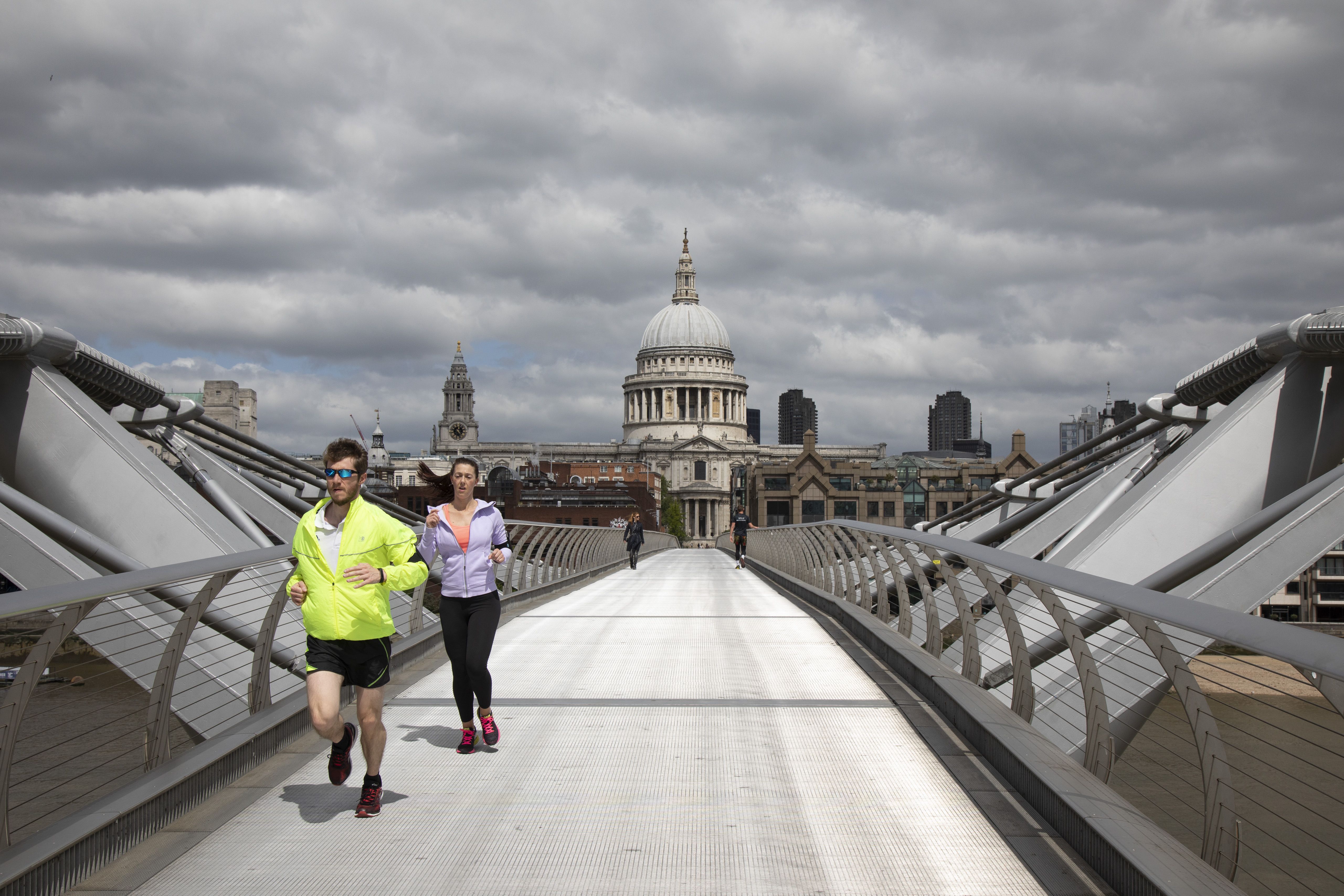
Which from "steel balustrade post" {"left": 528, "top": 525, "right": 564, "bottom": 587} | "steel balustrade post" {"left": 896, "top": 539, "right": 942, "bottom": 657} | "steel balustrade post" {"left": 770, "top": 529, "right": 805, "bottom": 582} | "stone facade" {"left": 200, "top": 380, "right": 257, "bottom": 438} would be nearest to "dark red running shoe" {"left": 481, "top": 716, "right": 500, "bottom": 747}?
"steel balustrade post" {"left": 896, "top": 539, "right": 942, "bottom": 657}

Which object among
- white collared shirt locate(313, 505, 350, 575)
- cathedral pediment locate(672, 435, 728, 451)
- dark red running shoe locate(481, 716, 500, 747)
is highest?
cathedral pediment locate(672, 435, 728, 451)

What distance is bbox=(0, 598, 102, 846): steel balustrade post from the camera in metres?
4.11

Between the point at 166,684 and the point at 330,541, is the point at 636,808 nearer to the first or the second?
the point at 330,541

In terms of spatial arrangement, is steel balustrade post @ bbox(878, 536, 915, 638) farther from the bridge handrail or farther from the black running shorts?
the black running shorts

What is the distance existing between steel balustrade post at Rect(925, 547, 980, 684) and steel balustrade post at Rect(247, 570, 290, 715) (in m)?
4.18

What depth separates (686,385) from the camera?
171750mm

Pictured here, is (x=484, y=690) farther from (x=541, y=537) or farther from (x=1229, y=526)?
(x=541, y=537)

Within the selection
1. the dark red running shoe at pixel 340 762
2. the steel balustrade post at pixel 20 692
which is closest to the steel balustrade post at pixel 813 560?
the dark red running shoe at pixel 340 762

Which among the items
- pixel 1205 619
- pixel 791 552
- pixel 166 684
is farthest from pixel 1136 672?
pixel 791 552

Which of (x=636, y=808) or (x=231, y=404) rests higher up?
(x=231, y=404)

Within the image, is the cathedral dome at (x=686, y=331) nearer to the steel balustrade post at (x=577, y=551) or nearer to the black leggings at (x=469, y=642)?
the steel balustrade post at (x=577, y=551)

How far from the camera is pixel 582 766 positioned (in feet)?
20.9

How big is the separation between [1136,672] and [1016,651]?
20.3ft

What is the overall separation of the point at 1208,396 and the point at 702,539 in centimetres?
14122
